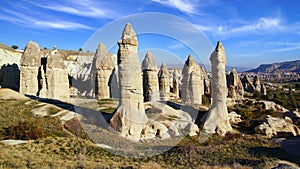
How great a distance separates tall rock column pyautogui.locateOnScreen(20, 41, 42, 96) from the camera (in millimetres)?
22719

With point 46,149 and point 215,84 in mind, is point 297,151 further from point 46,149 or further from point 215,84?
point 46,149

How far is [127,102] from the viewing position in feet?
48.3

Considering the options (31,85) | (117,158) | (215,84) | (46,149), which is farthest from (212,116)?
(31,85)

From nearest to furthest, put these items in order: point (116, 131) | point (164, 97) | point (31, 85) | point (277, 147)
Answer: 1. point (277, 147)
2. point (116, 131)
3. point (31, 85)
4. point (164, 97)

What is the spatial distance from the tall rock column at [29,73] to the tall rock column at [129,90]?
457 inches

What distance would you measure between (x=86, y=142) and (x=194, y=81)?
1614cm

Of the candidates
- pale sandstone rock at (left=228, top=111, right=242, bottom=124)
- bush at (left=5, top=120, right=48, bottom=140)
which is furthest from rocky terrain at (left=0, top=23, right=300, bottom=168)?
pale sandstone rock at (left=228, top=111, right=242, bottom=124)

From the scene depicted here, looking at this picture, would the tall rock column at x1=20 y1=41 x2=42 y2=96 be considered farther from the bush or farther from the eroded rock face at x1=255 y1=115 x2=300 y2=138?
the eroded rock face at x1=255 y1=115 x2=300 y2=138

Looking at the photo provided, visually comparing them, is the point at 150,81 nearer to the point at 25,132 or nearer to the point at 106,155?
the point at 25,132

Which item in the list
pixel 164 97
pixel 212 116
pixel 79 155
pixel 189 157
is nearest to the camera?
pixel 79 155

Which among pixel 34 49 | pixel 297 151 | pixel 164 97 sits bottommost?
pixel 297 151

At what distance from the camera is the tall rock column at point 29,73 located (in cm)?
2272

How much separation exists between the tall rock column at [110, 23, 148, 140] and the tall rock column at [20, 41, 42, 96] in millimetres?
11599

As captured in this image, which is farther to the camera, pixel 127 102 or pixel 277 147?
pixel 127 102
